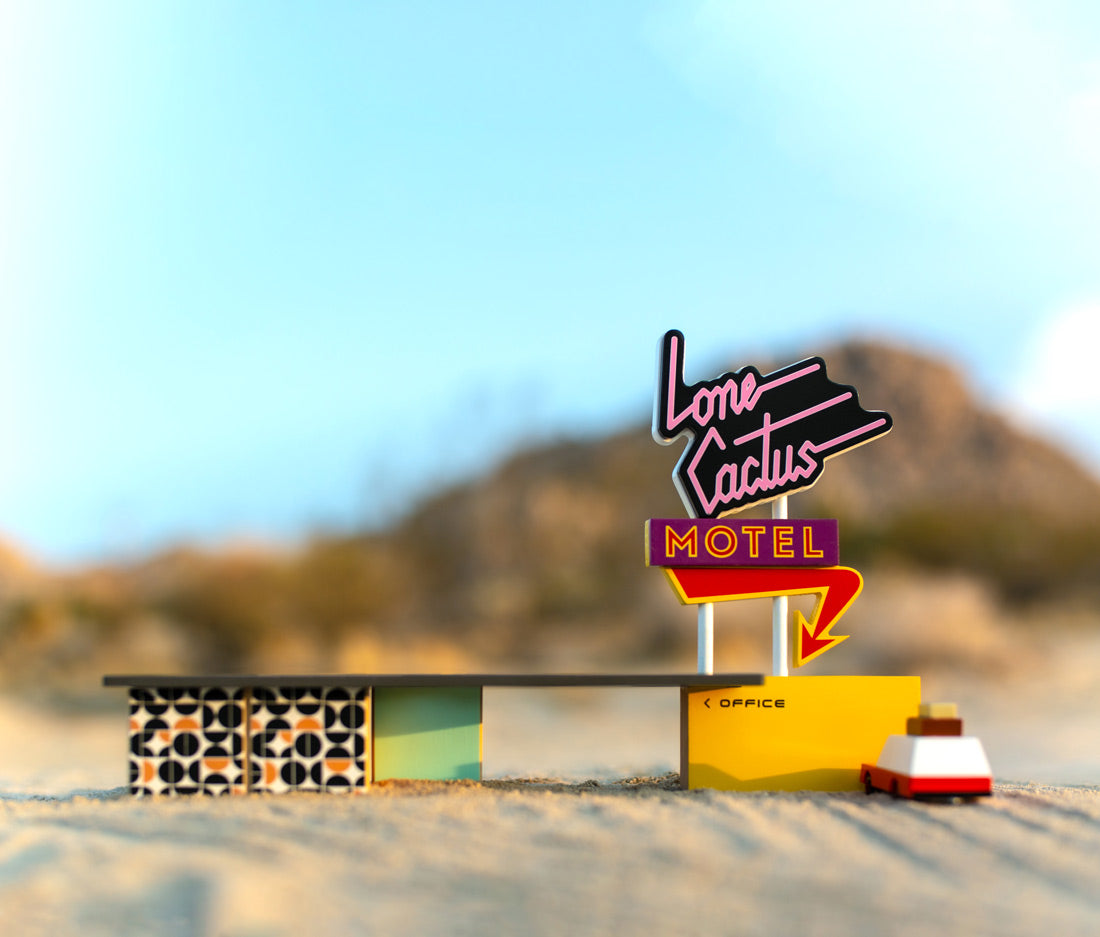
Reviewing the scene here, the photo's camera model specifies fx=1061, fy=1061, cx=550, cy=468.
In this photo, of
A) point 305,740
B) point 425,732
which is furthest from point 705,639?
point 305,740

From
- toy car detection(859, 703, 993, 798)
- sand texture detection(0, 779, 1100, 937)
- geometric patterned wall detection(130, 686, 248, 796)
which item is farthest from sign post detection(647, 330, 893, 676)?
geometric patterned wall detection(130, 686, 248, 796)

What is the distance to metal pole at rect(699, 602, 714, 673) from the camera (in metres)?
10.9

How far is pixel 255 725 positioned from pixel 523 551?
29229 millimetres

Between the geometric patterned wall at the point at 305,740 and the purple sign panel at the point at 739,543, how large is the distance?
348cm

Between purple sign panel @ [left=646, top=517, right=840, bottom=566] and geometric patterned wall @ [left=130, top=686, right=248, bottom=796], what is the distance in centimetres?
447

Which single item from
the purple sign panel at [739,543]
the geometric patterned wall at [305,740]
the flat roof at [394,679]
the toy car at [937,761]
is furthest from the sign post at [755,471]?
the geometric patterned wall at [305,740]

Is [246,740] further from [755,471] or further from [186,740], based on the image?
[755,471]

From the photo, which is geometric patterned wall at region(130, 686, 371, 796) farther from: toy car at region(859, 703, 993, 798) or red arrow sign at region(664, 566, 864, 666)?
toy car at region(859, 703, 993, 798)

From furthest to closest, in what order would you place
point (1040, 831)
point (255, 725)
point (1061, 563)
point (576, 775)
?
point (1061, 563) < point (576, 775) < point (255, 725) < point (1040, 831)

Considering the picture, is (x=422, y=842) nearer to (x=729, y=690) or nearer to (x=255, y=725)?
(x=255, y=725)

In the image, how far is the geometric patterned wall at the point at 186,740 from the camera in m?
10.2

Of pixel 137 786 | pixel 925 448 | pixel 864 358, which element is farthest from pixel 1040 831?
pixel 864 358

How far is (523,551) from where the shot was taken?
3934 cm

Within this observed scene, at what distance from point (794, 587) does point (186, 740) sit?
6.32 meters
